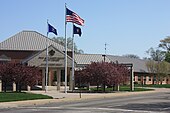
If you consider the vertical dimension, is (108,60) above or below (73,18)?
below

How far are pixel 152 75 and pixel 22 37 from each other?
4105 cm

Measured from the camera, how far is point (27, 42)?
61.1m

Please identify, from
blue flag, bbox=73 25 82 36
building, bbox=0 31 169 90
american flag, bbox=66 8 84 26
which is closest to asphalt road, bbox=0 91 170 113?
american flag, bbox=66 8 84 26

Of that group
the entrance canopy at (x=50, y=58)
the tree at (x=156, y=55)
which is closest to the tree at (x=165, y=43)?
the tree at (x=156, y=55)

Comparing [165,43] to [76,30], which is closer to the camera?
[76,30]

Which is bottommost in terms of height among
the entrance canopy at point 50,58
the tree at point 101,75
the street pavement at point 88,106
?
the street pavement at point 88,106

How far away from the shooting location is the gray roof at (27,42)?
196ft

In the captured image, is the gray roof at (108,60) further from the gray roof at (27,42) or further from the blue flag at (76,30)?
the blue flag at (76,30)

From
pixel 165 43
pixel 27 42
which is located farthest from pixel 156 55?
pixel 27 42

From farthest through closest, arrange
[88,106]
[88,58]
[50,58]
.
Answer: [88,58], [50,58], [88,106]

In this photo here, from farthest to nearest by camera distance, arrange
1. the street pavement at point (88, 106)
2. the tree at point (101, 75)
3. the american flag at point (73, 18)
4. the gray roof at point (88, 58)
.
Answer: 1. the gray roof at point (88, 58)
2. the tree at point (101, 75)
3. the american flag at point (73, 18)
4. the street pavement at point (88, 106)

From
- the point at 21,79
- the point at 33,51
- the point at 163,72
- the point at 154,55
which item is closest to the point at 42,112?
the point at 21,79

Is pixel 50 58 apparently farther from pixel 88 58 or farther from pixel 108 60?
pixel 108 60

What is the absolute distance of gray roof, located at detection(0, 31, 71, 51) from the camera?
59.8m
